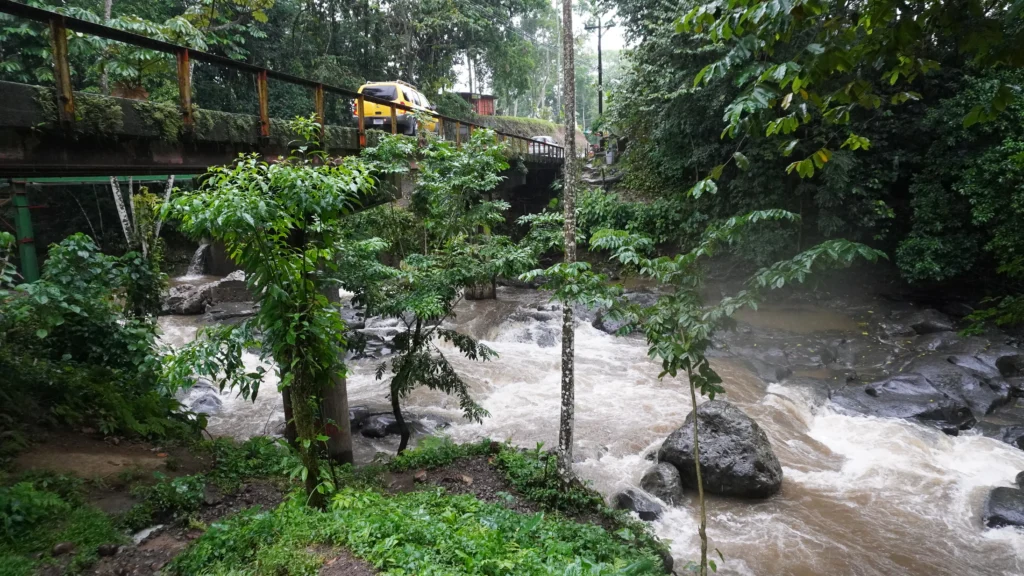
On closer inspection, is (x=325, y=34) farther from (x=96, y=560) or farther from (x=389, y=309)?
(x=96, y=560)

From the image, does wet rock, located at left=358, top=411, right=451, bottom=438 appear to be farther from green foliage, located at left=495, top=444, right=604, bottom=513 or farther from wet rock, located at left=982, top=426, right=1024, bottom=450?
wet rock, located at left=982, top=426, right=1024, bottom=450

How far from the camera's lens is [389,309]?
6.51m

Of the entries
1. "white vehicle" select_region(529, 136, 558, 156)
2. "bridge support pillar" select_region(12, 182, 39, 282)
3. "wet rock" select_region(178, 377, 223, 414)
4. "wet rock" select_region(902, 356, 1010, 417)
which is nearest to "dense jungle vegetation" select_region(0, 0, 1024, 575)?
"wet rock" select_region(178, 377, 223, 414)

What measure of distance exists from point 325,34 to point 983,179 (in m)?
24.4

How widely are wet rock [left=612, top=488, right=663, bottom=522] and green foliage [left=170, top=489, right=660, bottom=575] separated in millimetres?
2145

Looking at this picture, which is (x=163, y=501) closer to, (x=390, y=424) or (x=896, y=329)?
(x=390, y=424)

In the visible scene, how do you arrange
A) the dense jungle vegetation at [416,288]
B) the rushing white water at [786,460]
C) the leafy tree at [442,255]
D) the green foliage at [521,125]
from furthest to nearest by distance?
1. the green foliage at [521,125]
2. the leafy tree at [442,255]
3. the rushing white water at [786,460]
4. the dense jungle vegetation at [416,288]

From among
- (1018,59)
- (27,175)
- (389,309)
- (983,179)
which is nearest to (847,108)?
(1018,59)

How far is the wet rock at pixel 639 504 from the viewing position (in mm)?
7012

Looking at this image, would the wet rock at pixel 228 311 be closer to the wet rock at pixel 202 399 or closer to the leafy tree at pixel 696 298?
the wet rock at pixel 202 399

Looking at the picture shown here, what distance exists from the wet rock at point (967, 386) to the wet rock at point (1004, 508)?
3.40m

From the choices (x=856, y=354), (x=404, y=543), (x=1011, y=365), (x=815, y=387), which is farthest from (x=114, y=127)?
(x=1011, y=365)

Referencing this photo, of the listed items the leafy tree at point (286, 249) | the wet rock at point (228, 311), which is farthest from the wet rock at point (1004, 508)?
the wet rock at point (228, 311)

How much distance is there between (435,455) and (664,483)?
10.2ft
